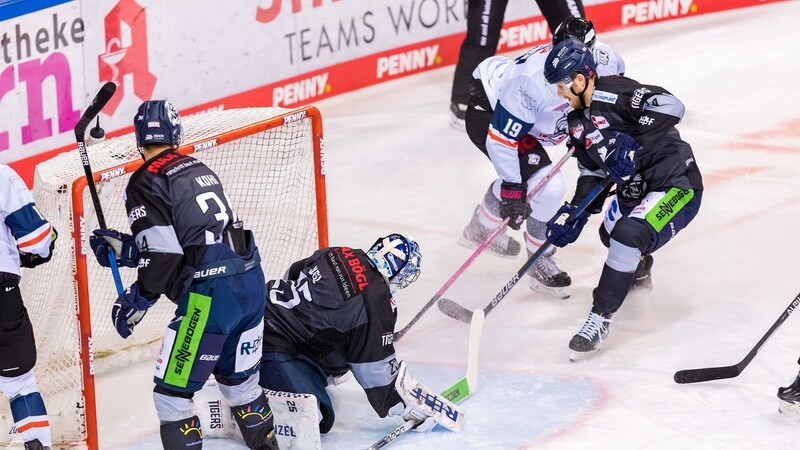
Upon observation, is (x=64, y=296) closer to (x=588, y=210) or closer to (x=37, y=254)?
(x=37, y=254)

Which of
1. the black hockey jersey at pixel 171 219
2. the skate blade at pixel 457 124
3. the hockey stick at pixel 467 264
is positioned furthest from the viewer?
the skate blade at pixel 457 124

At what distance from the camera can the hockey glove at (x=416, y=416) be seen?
458cm

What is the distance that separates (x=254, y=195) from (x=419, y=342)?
88cm

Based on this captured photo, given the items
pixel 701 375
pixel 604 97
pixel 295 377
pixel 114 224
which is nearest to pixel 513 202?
pixel 604 97

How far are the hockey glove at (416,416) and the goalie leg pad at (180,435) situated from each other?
670 mm

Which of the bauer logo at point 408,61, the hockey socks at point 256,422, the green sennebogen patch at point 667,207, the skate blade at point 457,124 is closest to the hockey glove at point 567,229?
the green sennebogen patch at point 667,207

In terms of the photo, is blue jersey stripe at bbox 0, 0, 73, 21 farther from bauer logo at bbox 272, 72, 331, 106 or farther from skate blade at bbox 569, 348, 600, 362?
skate blade at bbox 569, 348, 600, 362

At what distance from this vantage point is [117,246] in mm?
Answer: 4297

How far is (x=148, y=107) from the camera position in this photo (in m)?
4.19

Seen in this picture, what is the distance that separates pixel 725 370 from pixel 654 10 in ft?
14.5

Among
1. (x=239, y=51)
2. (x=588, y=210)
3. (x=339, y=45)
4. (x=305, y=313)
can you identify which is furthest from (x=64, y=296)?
(x=339, y=45)

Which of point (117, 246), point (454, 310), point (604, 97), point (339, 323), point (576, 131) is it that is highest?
point (604, 97)

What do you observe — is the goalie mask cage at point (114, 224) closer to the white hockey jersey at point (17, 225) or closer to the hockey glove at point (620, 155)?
the white hockey jersey at point (17, 225)

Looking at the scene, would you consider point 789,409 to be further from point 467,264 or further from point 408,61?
point 408,61
